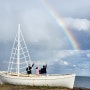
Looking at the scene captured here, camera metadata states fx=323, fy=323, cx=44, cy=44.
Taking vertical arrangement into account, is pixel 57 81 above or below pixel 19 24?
below

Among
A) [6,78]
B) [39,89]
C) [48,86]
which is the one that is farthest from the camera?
[6,78]

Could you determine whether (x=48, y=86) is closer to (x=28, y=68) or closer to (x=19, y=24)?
(x=28, y=68)

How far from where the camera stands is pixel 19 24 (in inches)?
2783

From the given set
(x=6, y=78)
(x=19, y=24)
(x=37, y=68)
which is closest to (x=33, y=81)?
(x=37, y=68)

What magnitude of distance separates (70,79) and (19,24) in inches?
649

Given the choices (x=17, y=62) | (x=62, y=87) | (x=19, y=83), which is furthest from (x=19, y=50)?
(x=62, y=87)

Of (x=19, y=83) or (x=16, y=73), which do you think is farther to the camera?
(x=16, y=73)

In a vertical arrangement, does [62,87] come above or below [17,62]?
below

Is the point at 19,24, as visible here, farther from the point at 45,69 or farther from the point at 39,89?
the point at 39,89

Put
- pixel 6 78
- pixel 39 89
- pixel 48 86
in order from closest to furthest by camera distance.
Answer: pixel 39 89 → pixel 48 86 → pixel 6 78

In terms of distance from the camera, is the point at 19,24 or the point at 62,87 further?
the point at 19,24

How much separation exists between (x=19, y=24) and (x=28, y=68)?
9.96 metres

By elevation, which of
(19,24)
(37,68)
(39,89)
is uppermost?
(19,24)

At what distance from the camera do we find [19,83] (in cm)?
6712
